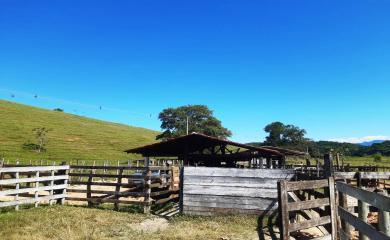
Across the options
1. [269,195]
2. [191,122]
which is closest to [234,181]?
[269,195]

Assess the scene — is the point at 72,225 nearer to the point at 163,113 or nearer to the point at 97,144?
the point at 163,113

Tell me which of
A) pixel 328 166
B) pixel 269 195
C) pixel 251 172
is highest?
pixel 328 166

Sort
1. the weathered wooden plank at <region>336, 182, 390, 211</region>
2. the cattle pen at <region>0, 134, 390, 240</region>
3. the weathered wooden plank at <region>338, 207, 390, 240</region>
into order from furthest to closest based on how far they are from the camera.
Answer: the cattle pen at <region>0, 134, 390, 240</region>, the weathered wooden plank at <region>338, 207, 390, 240</region>, the weathered wooden plank at <region>336, 182, 390, 211</region>

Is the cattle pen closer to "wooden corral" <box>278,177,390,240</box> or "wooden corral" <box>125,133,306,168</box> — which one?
"wooden corral" <box>278,177,390,240</box>

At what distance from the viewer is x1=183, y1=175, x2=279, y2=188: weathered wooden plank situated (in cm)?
1223

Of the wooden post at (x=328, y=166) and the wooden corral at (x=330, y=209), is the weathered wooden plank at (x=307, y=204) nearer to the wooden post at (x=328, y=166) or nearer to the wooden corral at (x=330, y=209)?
the wooden corral at (x=330, y=209)

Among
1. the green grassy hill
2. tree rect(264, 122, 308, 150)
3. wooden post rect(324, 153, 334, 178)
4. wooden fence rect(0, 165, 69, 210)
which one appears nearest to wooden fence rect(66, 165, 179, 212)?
wooden fence rect(0, 165, 69, 210)

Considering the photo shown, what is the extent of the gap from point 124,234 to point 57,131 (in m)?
80.4

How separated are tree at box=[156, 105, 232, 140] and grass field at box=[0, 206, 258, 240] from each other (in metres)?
60.7

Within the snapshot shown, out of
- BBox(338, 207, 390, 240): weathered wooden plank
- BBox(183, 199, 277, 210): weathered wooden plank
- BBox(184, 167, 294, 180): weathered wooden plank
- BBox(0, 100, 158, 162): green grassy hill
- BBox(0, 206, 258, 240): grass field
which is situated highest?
BBox(0, 100, 158, 162): green grassy hill

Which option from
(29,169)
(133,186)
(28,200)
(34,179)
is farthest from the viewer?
(133,186)

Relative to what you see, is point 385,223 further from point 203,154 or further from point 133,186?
point 203,154

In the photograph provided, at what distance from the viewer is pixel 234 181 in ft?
40.8

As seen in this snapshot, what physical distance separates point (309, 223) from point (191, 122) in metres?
70.9
